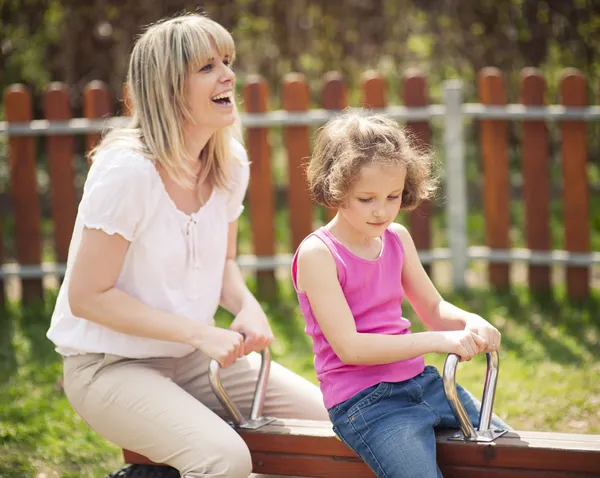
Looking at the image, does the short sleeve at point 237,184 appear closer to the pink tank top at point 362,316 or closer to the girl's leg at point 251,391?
the girl's leg at point 251,391

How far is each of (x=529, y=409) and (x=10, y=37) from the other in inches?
247

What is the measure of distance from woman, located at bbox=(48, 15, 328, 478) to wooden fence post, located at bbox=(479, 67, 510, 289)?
2.85m

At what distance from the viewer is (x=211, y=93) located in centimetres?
274

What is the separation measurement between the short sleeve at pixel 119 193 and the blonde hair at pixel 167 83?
0.07 m

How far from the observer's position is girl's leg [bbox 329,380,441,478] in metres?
2.17

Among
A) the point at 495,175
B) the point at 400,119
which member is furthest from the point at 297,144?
the point at 495,175

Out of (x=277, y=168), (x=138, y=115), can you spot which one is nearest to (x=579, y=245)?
(x=138, y=115)

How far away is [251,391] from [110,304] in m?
0.60

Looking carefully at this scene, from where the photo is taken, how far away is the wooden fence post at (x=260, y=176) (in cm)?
552

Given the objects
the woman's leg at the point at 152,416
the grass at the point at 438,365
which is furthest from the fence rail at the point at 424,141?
the woman's leg at the point at 152,416

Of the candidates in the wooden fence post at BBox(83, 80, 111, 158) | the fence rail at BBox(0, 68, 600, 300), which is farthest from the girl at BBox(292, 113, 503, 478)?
the wooden fence post at BBox(83, 80, 111, 158)

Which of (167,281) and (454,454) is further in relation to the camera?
(167,281)

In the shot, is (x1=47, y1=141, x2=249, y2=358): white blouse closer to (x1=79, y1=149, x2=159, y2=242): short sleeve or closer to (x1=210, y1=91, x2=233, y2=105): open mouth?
(x1=79, y1=149, x2=159, y2=242): short sleeve

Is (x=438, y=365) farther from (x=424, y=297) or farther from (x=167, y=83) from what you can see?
(x=167, y=83)
